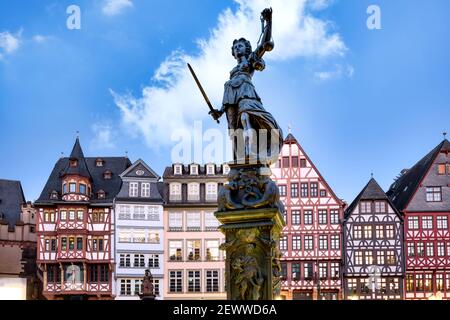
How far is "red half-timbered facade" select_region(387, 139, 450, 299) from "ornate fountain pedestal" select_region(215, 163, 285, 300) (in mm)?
42112

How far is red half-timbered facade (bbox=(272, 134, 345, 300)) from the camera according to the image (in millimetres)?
51594

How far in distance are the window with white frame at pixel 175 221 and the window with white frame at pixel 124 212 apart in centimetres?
318

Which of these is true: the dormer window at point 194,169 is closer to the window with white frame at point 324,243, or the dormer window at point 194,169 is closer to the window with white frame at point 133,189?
the window with white frame at point 133,189

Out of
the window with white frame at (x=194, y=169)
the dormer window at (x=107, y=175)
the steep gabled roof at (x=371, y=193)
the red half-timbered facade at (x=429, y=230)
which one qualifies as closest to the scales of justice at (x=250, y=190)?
the steep gabled roof at (x=371, y=193)

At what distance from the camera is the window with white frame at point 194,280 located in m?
54.0

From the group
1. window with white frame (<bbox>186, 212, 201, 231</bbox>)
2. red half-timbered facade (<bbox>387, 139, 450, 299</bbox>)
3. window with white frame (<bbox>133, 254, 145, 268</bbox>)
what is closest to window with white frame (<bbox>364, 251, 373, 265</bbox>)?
red half-timbered facade (<bbox>387, 139, 450, 299</bbox>)

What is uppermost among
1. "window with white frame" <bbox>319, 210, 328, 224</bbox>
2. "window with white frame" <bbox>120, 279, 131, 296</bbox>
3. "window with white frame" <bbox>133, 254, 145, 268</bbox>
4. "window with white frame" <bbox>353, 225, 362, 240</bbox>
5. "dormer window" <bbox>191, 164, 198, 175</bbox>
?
"dormer window" <bbox>191, 164, 198, 175</bbox>

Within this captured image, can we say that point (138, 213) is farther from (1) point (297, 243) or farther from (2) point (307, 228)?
(2) point (307, 228)

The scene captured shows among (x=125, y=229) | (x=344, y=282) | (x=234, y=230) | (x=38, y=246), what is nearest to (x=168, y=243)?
(x=125, y=229)

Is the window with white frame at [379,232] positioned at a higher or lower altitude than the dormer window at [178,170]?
lower

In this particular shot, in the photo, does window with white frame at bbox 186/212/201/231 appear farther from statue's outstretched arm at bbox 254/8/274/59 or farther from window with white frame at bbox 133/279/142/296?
statue's outstretched arm at bbox 254/8/274/59

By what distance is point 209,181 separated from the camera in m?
55.7
